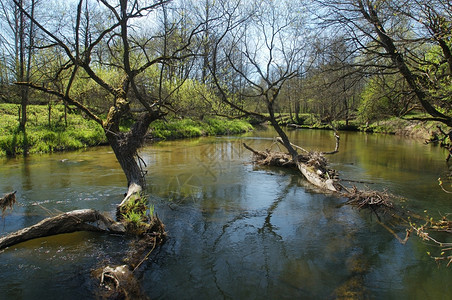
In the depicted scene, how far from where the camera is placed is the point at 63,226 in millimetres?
5887

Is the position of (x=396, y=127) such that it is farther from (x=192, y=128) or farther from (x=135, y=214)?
(x=135, y=214)

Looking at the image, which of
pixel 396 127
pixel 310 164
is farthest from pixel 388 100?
pixel 396 127

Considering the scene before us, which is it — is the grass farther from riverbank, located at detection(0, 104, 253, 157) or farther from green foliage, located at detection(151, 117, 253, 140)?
green foliage, located at detection(151, 117, 253, 140)

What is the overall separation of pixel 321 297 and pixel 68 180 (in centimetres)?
928

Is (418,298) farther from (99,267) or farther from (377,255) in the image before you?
(99,267)

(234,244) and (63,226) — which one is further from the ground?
(63,226)

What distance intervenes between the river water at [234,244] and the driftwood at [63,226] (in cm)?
20

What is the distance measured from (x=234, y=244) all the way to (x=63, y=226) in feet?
10.5

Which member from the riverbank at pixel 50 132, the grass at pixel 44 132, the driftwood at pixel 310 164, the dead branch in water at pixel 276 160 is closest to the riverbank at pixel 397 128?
the dead branch in water at pixel 276 160

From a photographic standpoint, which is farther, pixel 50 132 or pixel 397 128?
pixel 397 128

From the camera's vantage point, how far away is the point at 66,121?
20.2 metres

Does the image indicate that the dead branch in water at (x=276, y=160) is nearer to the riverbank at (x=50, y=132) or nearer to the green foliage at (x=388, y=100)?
the green foliage at (x=388, y=100)

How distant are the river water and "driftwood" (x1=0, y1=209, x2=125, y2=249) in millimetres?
201

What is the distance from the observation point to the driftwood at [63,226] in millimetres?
5533
